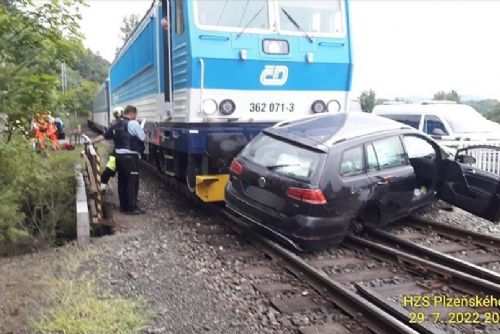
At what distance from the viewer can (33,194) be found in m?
7.18

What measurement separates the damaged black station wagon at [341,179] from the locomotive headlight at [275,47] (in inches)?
47.5

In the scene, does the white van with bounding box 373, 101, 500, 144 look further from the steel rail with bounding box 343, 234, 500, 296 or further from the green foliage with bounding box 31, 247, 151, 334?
the green foliage with bounding box 31, 247, 151, 334

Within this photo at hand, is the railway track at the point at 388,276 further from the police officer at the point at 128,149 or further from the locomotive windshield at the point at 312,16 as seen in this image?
the locomotive windshield at the point at 312,16

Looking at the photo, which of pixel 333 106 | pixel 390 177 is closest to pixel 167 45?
pixel 333 106

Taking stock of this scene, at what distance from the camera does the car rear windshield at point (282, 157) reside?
19.6 ft

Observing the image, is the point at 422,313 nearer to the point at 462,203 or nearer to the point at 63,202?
the point at 462,203

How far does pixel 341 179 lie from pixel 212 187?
229 centimetres

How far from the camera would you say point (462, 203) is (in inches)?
282

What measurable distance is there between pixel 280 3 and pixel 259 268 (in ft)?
13.3

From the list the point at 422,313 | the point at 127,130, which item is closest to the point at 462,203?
the point at 422,313

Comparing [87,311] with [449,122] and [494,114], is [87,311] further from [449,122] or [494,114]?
[494,114]

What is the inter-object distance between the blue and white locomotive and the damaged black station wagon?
711 millimetres

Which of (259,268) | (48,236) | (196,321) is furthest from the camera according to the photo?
(48,236)

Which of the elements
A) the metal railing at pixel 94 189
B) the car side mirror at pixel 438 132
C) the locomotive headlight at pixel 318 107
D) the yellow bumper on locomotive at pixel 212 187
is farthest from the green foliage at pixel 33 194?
the car side mirror at pixel 438 132
